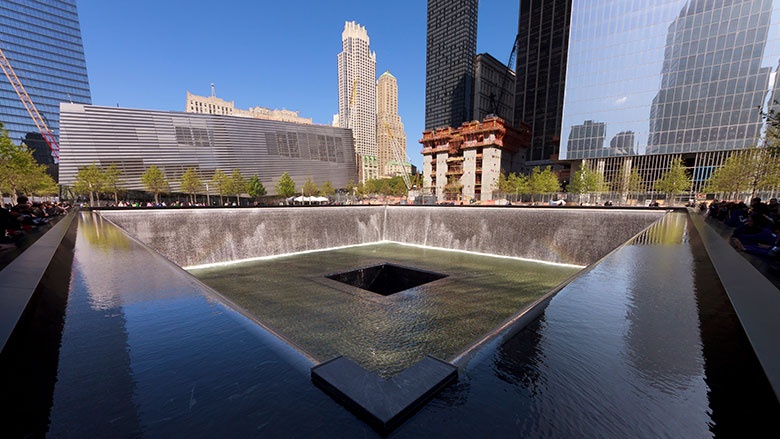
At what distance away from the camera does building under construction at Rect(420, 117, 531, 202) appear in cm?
5838

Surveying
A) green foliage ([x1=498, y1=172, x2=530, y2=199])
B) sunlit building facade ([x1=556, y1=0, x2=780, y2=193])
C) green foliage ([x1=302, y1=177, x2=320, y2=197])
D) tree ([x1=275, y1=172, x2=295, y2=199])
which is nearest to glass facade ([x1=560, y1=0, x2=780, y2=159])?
sunlit building facade ([x1=556, y1=0, x2=780, y2=193])

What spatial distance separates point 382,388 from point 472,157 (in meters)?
63.4

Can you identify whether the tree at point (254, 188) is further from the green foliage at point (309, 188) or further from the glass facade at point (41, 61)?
the glass facade at point (41, 61)

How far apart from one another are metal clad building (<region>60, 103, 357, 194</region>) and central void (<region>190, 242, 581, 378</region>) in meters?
59.9

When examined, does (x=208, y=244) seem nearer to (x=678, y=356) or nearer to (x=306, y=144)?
(x=678, y=356)

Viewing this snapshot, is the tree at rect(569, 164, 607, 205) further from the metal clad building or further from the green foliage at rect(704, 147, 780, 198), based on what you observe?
the metal clad building

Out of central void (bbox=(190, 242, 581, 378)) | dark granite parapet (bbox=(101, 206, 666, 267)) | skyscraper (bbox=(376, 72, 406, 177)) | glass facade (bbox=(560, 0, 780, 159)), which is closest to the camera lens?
central void (bbox=(190, 242, 581, 378))

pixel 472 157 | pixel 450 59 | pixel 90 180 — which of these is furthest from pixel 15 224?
pixel 450 59

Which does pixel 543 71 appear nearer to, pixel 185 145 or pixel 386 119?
pixel 386 119

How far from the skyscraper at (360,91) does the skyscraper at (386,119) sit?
378 cm

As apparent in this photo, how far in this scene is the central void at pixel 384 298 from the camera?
6.55 m

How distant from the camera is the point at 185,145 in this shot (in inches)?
2448

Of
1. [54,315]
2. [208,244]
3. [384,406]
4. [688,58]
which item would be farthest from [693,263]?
[688,58]

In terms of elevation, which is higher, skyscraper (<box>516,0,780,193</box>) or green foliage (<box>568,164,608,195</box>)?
skyscraper (<box>516,0,780,193</box>)
